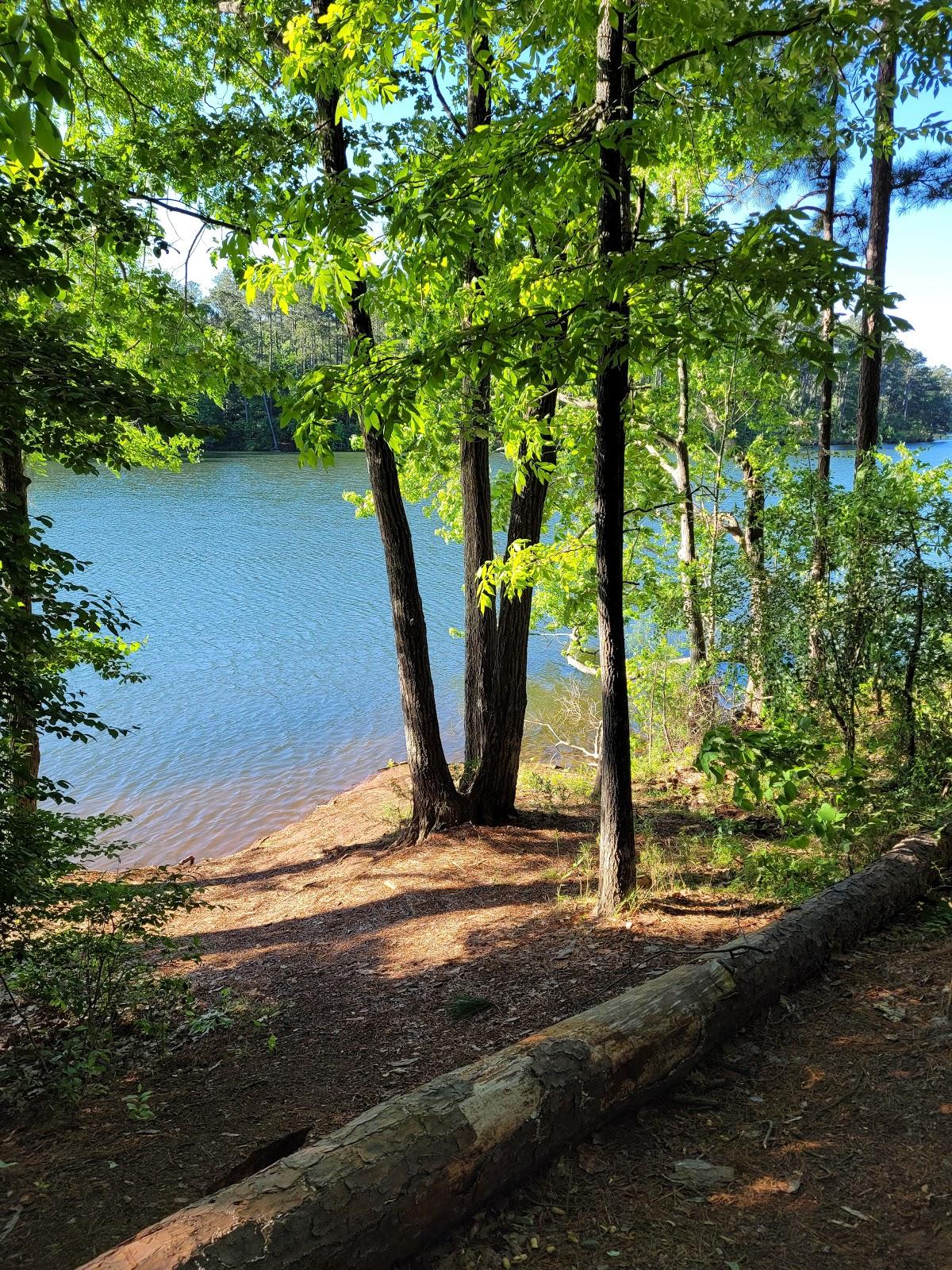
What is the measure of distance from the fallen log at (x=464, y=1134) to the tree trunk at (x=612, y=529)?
151 centimetres

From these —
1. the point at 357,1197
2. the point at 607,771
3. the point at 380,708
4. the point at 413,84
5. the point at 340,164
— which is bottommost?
the point at 380,708

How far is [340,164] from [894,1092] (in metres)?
7.56

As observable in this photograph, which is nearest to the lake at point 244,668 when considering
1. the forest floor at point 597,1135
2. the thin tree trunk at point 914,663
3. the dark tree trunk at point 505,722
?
the dark tree trunk at point 505,722

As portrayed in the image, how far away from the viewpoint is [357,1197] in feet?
7.52

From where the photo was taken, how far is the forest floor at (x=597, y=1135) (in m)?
2.49

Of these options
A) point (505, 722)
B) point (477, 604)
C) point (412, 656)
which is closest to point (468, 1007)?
point (412, 656)

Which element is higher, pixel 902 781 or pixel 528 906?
pixel 902 781

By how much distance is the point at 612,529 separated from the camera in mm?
5074

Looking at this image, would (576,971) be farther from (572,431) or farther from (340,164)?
(340,164)

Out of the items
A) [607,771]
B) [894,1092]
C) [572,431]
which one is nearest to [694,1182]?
[894,1092]

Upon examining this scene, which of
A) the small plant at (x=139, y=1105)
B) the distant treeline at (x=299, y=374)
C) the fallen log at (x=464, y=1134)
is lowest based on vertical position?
the small plant at (x=139, y=1105)

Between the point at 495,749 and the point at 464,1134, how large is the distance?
19.5 ft

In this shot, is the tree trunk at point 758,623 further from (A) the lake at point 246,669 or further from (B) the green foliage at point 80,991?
(A) the lake at point 246,669

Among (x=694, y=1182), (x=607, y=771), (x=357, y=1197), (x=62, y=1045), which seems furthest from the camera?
(x=607, y=771)
